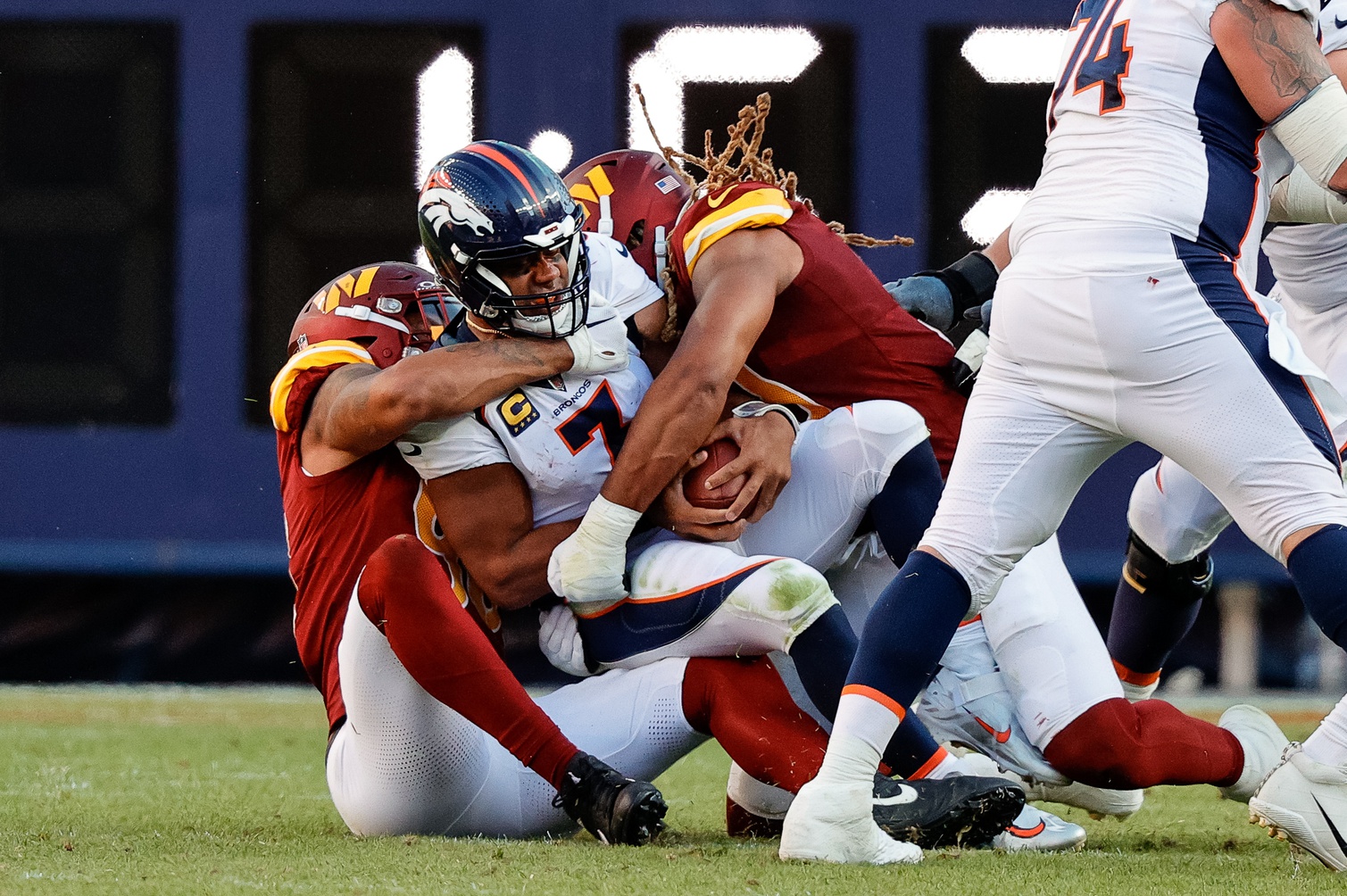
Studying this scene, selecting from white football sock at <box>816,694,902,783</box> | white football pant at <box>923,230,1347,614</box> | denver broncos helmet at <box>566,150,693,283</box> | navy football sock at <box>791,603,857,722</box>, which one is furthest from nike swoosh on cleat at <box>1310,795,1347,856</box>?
denver broncos helmet at <box>566,150,693,283</box>

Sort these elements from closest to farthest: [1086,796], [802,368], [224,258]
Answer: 1. [1086,796]
2. [802,368]
3. [224,258]

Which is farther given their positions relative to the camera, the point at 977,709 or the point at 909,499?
the point at 977,709

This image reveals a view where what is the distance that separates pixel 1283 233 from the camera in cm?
346

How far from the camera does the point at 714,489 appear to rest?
2785mm

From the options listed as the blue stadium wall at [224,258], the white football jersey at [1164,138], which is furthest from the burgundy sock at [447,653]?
the blue stadium wall at [224,258]

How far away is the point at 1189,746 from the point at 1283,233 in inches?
46.9

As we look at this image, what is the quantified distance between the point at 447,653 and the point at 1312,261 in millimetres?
1933

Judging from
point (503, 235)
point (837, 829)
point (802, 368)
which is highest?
point (503, 235)

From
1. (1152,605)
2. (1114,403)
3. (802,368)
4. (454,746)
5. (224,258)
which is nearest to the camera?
(1114,403)

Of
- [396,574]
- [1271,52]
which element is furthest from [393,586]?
[1271,52]

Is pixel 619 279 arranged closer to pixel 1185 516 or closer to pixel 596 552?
pixel 596 552

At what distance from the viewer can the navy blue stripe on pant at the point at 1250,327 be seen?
228 centimetres

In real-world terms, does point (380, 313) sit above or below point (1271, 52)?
below

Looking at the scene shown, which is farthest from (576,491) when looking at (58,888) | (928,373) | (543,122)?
(543,122)
